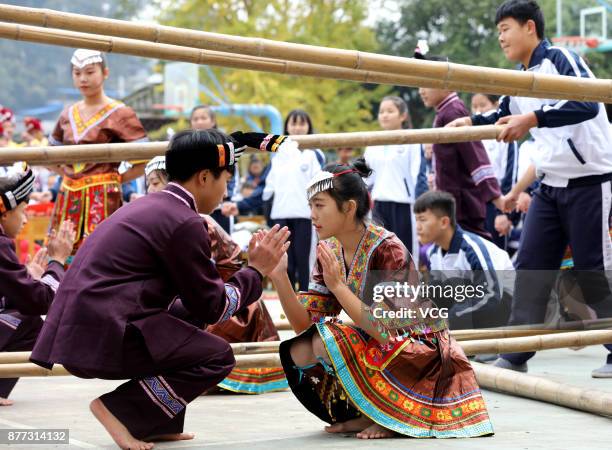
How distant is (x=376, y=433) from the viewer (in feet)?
13.2

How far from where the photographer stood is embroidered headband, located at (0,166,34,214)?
4797 millimetres

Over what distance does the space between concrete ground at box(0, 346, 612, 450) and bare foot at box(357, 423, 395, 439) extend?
5cm

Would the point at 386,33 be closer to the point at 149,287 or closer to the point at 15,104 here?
the point at 149,287

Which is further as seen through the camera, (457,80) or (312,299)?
(312,299)

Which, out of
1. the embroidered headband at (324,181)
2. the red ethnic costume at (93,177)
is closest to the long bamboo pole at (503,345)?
the embroidered headband at (324,181)

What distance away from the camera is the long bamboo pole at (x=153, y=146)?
4.51 metres

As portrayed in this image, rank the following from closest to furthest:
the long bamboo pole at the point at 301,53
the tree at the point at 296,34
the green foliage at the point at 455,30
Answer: the long bamboo pole at the point at 301,53 < the tree at the point at 296,34 < the green foliage at the point at 455,30

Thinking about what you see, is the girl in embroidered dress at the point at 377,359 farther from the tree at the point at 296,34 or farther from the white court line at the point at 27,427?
the tree at the point at 296,34

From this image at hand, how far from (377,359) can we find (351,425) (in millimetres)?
294

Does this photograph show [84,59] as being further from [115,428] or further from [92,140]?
[115,428]

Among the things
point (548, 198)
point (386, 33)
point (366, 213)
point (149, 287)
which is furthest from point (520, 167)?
point (386, 33)

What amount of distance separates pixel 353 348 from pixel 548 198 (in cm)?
178

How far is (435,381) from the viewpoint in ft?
13.3

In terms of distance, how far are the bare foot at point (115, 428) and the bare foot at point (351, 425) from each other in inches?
30.6
